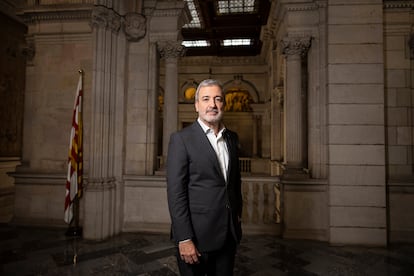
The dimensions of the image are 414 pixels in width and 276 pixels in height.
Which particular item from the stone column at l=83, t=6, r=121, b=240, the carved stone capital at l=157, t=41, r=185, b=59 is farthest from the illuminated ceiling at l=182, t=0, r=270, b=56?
the stone column at l=83, t=6, r=121, b=240

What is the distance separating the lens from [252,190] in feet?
16.3

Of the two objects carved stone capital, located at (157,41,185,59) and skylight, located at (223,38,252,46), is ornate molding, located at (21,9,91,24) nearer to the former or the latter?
carved stone capital, located at (157,41,185,59)

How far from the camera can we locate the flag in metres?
4.44

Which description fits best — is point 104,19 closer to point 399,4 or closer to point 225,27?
point 399,4

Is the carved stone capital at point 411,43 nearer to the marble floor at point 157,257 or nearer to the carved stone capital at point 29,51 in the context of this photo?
the marble floor at point 157,257

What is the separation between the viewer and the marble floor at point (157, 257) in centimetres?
320

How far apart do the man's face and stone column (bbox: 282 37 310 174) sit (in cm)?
341

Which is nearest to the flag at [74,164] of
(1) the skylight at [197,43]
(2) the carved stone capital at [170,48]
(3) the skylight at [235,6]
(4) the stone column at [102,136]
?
(4) the stone column at [102,136]

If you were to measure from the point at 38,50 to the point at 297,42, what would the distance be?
17.0ft

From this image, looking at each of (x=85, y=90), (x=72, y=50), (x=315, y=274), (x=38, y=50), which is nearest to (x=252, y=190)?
(x=315, y=274)

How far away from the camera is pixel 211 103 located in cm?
173

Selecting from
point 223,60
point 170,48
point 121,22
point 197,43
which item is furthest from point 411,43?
point 223,60

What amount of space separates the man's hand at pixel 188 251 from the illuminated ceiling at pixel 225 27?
23.7 feet

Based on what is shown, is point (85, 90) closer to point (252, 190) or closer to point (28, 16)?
point (28, 16)
